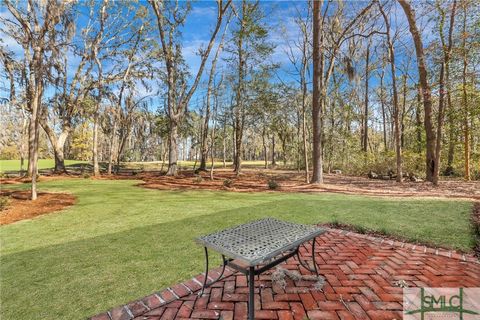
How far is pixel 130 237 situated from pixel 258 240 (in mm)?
2954

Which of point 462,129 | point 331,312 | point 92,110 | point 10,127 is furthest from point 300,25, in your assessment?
point 10,127

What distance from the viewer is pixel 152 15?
1594 centimetres

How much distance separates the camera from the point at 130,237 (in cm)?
419

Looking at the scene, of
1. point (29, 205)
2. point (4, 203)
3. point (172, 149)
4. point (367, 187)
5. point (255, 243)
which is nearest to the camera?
point (255, 243)

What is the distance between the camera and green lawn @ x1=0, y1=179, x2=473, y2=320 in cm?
249

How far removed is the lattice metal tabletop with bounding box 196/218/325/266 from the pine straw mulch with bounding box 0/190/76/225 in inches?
235

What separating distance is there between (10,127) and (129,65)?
3037cm

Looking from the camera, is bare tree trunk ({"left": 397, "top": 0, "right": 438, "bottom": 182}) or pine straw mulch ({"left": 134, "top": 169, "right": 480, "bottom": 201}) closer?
pine straw mulch ({"left": 134, "top": 169, "right": 480, "bottom": 201})

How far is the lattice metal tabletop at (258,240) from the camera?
1897 millimetres

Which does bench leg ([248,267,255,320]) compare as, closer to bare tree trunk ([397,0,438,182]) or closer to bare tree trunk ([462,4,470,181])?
bare tree trunk ([397,0,438,182])

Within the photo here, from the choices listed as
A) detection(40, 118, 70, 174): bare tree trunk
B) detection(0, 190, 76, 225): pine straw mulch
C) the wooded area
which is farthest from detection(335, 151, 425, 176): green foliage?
detection(40, 118, 70, 174): bare tree trunk

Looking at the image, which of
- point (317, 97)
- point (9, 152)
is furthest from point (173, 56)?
point (9, 152)

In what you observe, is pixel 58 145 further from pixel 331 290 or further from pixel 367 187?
pixel 331 290

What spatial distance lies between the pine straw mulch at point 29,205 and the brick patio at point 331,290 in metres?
5.48
